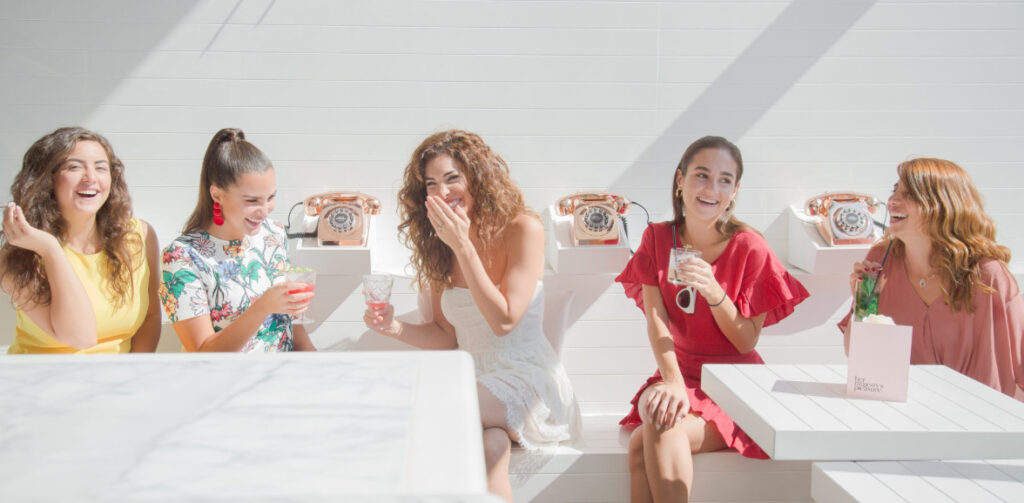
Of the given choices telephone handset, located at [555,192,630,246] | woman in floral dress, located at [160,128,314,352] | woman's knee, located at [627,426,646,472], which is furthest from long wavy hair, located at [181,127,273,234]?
woman's knee, located at [627,426,646,472]

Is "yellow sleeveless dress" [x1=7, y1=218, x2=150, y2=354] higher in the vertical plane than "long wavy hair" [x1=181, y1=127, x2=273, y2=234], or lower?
lower

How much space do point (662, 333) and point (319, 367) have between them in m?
1.68

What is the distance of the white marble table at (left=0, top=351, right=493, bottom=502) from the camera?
75cm

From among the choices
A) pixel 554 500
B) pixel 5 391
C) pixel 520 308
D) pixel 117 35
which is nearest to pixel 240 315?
pixel 520 308

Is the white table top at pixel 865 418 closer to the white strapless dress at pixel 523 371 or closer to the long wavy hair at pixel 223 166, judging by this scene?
the white strapless dress at pixel 523 371

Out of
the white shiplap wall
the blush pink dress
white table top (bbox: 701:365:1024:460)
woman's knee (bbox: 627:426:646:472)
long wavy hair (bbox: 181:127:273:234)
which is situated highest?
the white shiplap wall

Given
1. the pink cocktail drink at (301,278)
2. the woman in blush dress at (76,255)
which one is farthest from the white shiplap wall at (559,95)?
the pink cocktail drink at (301,278)

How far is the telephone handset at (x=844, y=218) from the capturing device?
3.16 m

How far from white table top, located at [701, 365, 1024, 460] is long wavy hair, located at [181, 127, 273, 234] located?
5.17 feet

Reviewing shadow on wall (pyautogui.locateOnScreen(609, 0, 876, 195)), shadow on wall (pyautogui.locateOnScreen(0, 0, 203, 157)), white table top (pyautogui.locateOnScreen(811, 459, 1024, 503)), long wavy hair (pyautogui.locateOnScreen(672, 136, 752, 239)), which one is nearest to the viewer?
white table top (pyautogui.locateOnScreen(811, 459, 1024, 503))

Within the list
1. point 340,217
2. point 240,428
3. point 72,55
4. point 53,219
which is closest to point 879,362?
point 240,428

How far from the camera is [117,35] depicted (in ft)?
10.6

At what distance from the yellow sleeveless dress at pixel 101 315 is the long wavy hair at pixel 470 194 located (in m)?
0.97

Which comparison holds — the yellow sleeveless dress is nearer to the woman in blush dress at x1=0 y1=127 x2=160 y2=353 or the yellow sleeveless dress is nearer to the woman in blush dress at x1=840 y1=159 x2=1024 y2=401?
the woman in blush dress at x1=0 y1=127 x2=160 y2=353
